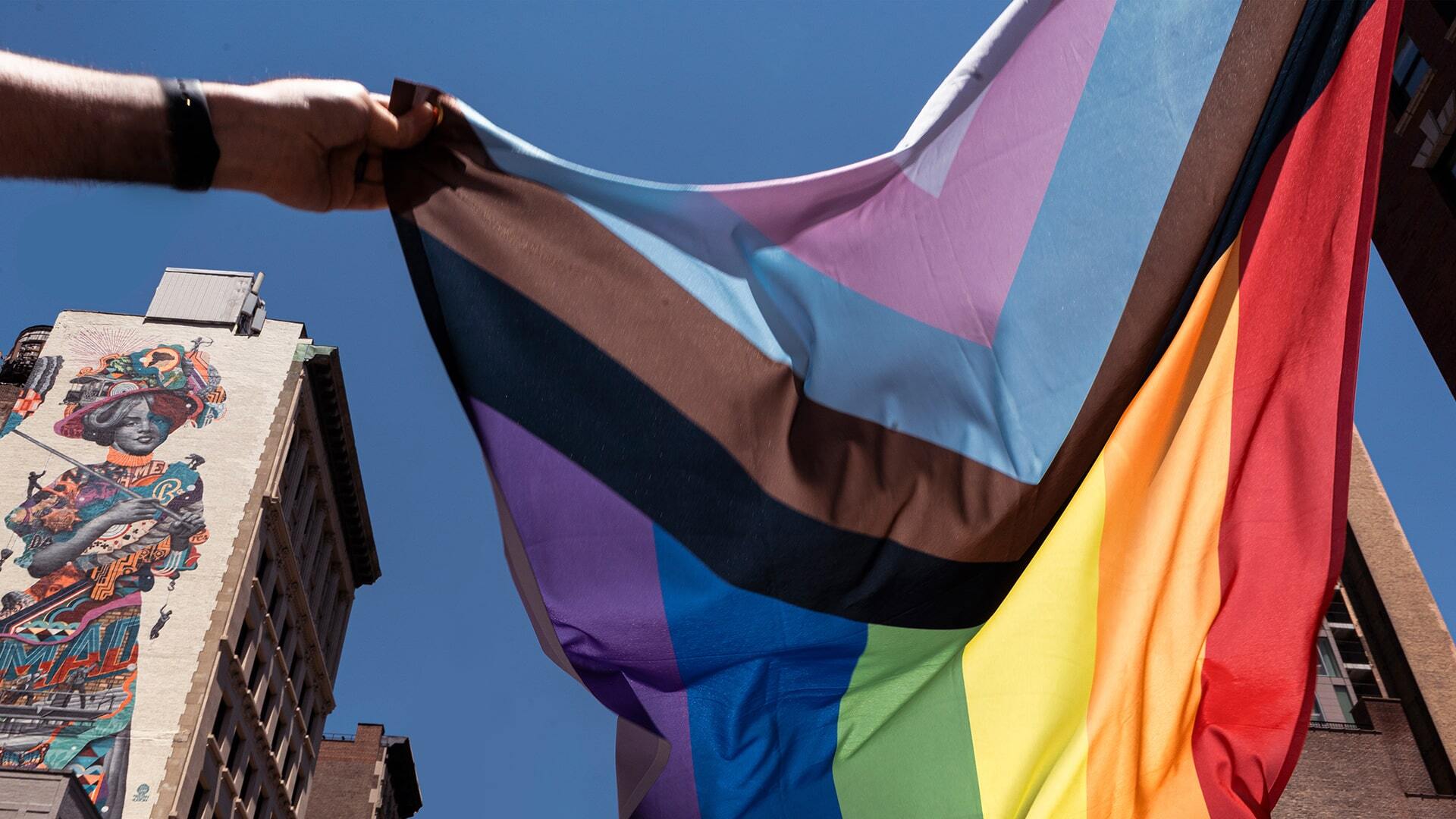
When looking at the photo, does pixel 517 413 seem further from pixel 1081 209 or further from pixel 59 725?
pixel 59 725

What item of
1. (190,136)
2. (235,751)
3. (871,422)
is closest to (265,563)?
(235,751)

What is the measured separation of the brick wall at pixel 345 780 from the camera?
8625 centimetres

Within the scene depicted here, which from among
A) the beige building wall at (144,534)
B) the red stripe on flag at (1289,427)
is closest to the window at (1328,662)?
the beige building wall at (144,534)

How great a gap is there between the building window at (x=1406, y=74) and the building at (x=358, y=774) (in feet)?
262

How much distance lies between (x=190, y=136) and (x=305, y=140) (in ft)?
2.15

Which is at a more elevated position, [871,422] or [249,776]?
[249,776]

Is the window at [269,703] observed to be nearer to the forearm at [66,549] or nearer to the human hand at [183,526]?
the human hand at [183,526]

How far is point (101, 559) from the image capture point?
5475 cm

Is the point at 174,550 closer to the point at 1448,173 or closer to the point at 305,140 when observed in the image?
the point at 1448,173

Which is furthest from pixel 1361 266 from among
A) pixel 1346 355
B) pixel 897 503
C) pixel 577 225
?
pixel 577 225

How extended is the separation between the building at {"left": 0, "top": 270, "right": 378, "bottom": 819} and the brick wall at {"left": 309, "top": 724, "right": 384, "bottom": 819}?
16.5 m

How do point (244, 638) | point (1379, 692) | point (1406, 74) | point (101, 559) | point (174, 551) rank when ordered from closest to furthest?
1. point (1406, 74)
2. point (1379, 692)
3. point (101, 559)
4. point (174, 551)
5. point (244, 638)

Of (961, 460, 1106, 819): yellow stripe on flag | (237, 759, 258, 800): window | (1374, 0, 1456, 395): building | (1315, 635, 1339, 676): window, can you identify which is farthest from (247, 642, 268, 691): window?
(961, 460, 1106, 819): yellow stripe on flag

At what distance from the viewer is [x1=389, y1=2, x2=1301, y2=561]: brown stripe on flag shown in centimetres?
622
